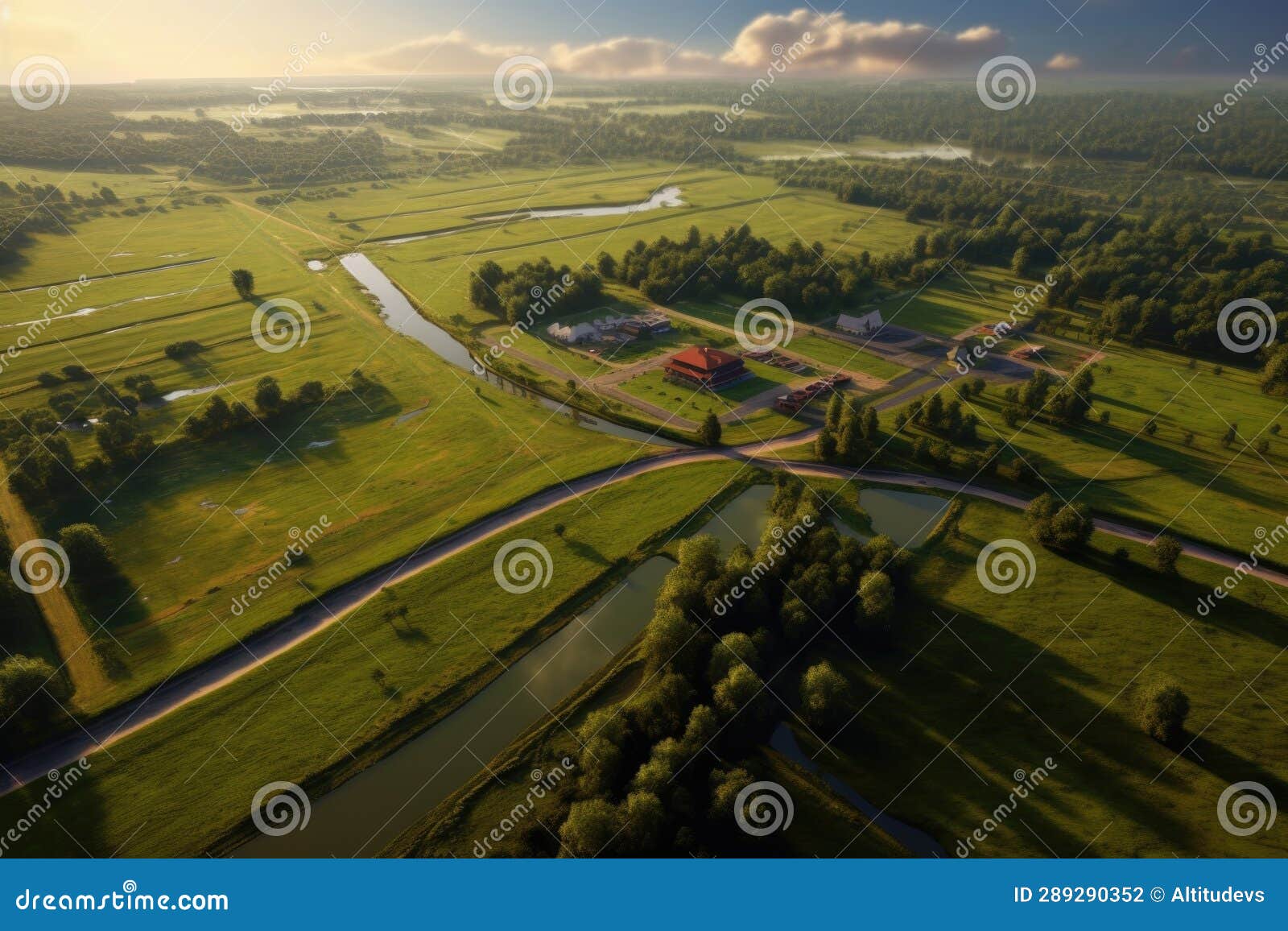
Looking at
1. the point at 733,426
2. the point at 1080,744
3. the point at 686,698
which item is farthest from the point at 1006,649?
the point at 733,426

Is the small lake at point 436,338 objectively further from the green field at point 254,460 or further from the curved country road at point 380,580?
the curved country road at point 380,580

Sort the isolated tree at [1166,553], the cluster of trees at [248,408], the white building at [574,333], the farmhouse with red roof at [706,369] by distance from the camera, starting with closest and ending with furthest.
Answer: the isolated tree at [1166,553], the cluster of trees at [248,408], the farmhouse with red roof at [706,369], the white building at [574,333]

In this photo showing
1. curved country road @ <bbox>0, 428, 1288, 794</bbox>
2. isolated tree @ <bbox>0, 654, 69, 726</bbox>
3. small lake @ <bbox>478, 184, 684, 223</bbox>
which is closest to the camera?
isolated tree @ <bbox>0, 654, 69, 726</bbox>

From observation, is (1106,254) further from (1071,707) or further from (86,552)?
(86,552)

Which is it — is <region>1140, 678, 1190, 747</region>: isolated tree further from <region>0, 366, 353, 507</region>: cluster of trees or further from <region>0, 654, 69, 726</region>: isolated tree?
<region>0, 366, 353, 507</region>: cluster of trees

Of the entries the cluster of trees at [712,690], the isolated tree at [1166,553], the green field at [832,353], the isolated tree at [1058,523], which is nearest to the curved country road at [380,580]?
the isolated tree at [1166,553]

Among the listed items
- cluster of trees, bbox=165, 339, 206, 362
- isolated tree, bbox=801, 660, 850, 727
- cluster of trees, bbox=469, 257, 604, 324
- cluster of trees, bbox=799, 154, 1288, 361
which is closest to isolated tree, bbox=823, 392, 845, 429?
isolated tree, bbox=801, 660, 850, 727

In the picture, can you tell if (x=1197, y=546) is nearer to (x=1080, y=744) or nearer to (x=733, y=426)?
(x=1080, y=744)
